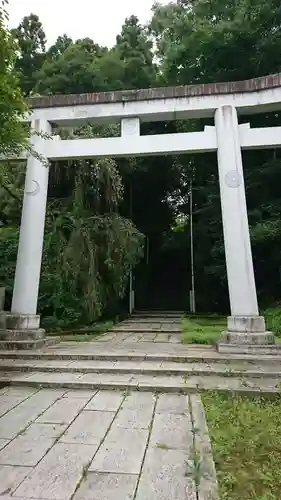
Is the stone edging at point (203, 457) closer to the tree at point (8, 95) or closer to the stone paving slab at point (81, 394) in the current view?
the stone paving slab at point (81, 394)

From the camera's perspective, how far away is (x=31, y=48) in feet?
51.3

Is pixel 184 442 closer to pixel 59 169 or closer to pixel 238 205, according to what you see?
pixel 238 205

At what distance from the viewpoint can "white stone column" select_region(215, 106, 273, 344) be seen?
17.3 ft

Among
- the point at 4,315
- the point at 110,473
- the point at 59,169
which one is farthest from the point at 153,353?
the point at 59,169

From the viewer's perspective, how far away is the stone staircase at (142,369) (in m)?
3.73

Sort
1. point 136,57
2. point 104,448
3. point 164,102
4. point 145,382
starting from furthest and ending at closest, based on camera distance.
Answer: point 136,57 → point 164,102 → point 145,382 → point 104,448

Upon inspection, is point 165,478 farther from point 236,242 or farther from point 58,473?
point 236,242

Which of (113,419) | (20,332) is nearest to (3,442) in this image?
(113,419)

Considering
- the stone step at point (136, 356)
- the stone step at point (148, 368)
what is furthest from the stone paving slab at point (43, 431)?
the stone step at point (136, 356)

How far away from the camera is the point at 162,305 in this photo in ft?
52.1

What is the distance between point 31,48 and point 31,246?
44.1 feet

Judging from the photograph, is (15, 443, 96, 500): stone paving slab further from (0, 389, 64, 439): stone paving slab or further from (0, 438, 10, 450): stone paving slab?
(0, 389, 64, 439): stone paving slab

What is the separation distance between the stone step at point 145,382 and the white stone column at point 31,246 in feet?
5.38

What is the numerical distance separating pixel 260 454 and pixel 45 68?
13.3 meters
